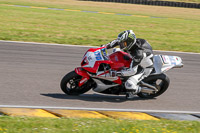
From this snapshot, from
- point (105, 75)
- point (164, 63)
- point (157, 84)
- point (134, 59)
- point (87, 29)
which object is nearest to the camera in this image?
point (134, 59)

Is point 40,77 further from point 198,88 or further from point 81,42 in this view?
point 81,42

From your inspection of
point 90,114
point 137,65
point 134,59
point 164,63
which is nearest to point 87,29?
point 164,63

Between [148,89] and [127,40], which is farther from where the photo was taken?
[148,89]

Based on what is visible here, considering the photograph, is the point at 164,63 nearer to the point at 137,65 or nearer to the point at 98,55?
the point at 137,65

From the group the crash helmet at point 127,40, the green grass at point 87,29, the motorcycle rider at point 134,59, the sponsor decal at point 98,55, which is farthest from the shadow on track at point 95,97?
the green grass at point 87,29

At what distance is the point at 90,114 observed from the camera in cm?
745

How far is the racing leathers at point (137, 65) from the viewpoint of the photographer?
8.34 metres

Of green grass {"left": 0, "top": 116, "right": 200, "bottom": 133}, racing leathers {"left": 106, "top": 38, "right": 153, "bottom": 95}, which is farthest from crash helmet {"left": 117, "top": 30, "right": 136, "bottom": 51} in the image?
green grass {"left": 0, "top": 116, "right": 200, "bottom": 133}

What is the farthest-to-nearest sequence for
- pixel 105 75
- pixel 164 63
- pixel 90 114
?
pixel 164 63
pixel 105 75
pixel 90 114

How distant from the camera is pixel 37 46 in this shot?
47.4 feet

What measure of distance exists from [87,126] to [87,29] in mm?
14252

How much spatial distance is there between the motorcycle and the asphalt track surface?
260 millimetres

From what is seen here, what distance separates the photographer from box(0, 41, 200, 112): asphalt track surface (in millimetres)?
8328

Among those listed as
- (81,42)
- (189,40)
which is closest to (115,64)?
(81,42)
